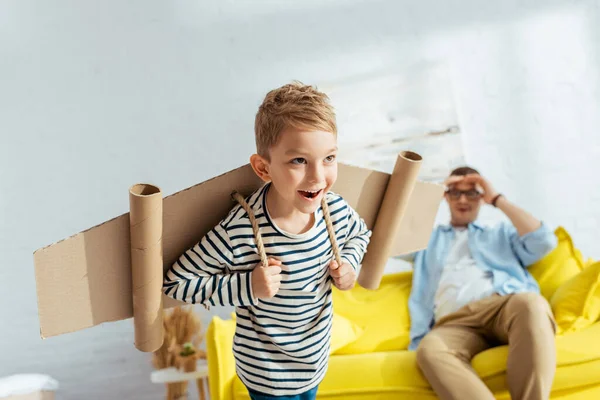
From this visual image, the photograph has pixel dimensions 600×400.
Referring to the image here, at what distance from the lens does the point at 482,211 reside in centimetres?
307


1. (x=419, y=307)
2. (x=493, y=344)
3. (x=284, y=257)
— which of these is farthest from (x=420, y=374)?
(x=284, y=257)

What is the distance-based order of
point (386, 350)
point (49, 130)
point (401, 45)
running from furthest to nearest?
1. point (401, 45)
2. point (49, 130)
3. point (386, 350)

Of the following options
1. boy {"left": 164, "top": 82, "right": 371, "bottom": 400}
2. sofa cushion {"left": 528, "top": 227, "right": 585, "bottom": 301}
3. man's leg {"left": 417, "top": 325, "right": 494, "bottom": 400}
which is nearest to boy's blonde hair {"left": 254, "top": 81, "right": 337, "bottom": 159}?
boy {"left": 164, "top": 82, "right": 371, "bottom": 400}

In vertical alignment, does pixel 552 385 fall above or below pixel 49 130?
below

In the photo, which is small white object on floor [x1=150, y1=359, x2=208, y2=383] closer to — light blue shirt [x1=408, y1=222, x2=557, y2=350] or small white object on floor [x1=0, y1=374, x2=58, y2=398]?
small white object on floor [x1=0, y1=374, x2=58, y2=398]

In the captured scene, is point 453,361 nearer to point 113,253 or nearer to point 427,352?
point 427,352

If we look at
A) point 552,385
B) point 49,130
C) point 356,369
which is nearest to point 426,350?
point 356,369

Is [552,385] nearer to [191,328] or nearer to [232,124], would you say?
[191,328]

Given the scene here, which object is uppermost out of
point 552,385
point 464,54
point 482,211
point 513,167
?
point 464,54

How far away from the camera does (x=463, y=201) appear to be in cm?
261

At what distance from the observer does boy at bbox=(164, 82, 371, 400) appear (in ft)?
3.07

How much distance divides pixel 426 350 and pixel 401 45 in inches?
61.1

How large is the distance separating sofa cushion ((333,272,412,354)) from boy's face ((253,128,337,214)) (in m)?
1.50

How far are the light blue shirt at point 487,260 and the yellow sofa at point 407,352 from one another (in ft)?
0.24
